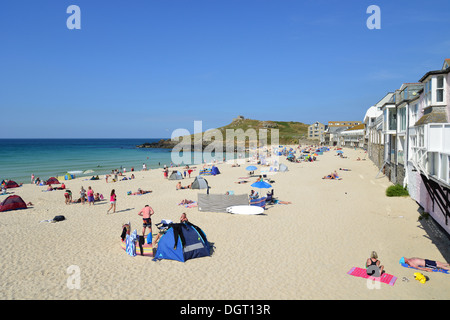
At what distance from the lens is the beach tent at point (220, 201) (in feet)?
50.2

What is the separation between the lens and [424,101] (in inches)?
501

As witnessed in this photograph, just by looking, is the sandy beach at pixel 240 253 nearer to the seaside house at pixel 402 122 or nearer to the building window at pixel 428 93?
the seaside house at pixel 402 122

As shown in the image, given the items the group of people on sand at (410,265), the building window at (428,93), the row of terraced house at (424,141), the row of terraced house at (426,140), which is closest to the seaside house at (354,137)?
the row of terraced house at (424,141)

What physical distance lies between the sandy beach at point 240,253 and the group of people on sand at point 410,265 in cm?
28

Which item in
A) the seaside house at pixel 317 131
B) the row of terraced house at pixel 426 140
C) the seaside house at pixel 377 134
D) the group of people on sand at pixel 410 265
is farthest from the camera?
the seaside house at pixel 317 131

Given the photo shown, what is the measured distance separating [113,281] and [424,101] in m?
13.4

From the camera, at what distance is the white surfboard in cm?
1470

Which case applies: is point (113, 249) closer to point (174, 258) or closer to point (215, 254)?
point (174, 258)

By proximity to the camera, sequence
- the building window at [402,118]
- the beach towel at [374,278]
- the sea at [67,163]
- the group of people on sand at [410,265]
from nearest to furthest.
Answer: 1. the beach towel at [374,278]
2. the group of people on sand at [410,265]
3. the building window at [402,118]
4. the sea at [67,163]

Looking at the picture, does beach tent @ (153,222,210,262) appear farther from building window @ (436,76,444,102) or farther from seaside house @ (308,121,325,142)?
seaside house @ (308,121,325,142)

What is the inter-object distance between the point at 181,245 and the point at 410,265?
671 cm

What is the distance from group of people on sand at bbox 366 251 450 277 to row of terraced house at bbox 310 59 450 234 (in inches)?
89.1

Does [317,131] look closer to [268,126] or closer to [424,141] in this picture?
[268,126]
